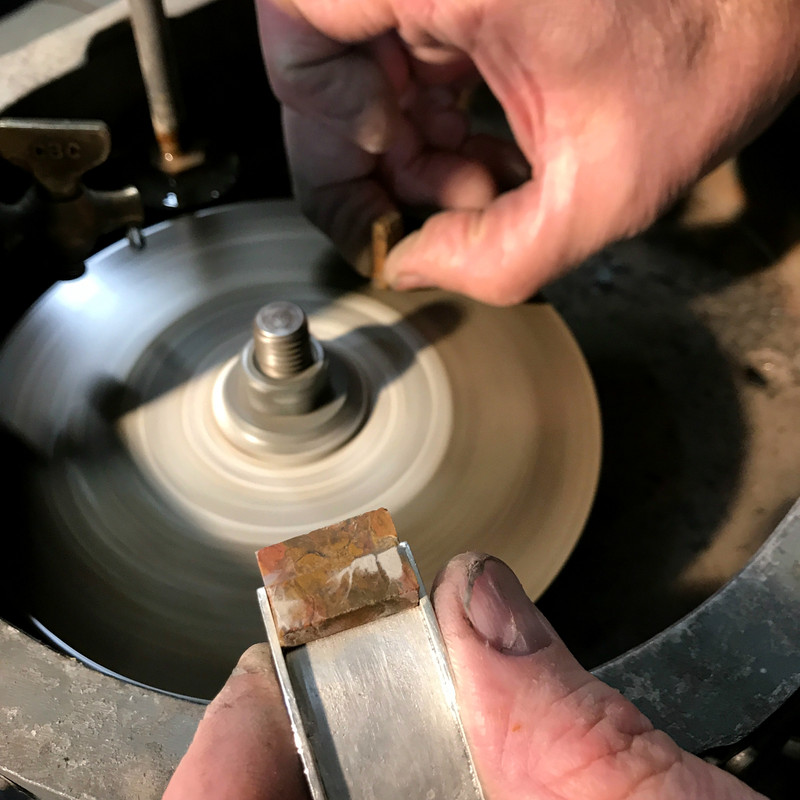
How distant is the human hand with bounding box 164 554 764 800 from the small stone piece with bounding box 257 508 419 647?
6 centimetres

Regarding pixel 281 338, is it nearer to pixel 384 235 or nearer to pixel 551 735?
pixel 384 235

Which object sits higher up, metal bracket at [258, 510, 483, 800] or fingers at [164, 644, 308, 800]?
metal bracket at [258, 510, 483, 800]

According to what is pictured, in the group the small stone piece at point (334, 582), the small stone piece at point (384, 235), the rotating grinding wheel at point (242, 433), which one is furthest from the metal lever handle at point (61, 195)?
the small stone piece at point (334, 582)

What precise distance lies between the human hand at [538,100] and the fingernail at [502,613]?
1.85ft

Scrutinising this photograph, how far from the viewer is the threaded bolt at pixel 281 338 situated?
101cm

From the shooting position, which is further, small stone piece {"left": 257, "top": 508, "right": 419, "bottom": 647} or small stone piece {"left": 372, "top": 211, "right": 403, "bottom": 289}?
small stone piece {"left": 372, "top": 211, "right": 403, "bottom": 289}

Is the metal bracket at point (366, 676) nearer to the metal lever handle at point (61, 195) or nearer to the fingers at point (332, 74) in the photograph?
the fingers at point (332, 74)

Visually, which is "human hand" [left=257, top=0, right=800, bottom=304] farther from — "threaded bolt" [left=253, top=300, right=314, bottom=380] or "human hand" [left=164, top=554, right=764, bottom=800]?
"human hand" [left=164, top=554, right=764, bottom=800]

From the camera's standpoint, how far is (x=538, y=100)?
100 centimetres

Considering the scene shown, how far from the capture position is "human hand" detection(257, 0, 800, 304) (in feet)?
2.96

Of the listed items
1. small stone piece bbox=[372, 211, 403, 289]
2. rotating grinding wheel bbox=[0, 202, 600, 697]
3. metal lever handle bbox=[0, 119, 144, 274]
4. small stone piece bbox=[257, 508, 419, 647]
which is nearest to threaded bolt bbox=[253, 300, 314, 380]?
rotating grinding wheel bbox=[0, 202, 600, 697]

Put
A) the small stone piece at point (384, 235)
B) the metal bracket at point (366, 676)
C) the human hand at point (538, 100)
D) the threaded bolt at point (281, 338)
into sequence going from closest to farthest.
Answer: the metal bracket at point (366, 676), the human hand at point (538, 100), the threaded bolt at point (281, 338), the small stone piece at point (384, 235)

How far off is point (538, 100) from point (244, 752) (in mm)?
824

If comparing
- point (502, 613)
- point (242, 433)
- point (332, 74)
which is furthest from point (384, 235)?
point (502, 613)
